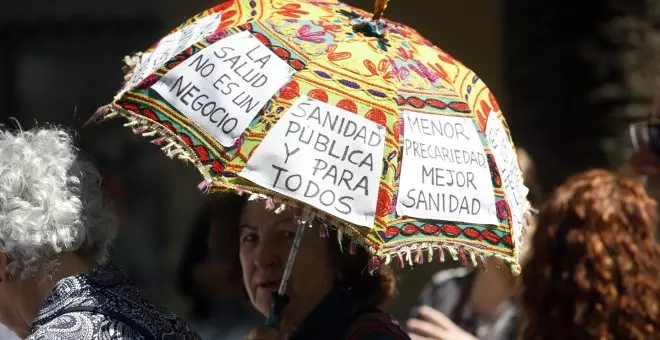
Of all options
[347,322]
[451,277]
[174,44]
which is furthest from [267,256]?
[451,277]

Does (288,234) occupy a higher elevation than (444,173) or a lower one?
lower

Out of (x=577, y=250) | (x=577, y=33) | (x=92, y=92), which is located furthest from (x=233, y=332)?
(x=577, y=250)

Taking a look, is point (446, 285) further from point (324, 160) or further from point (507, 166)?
point (324, 160)

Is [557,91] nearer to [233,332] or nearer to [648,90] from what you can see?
[648,90]

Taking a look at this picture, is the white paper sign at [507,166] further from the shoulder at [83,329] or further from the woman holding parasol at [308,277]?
the shoulder at [83,329]

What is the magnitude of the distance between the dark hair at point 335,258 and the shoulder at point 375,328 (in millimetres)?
123

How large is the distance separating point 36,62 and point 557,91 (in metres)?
4.30

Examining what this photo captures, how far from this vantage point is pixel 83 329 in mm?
2896

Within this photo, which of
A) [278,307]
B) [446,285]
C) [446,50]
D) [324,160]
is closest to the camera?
[324,160]

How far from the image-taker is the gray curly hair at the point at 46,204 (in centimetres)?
309

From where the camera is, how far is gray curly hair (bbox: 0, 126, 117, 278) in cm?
309

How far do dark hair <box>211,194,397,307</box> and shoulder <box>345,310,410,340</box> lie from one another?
12 cm

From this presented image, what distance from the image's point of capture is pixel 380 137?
10.0 feet

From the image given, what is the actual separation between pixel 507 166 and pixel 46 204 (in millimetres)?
1207
